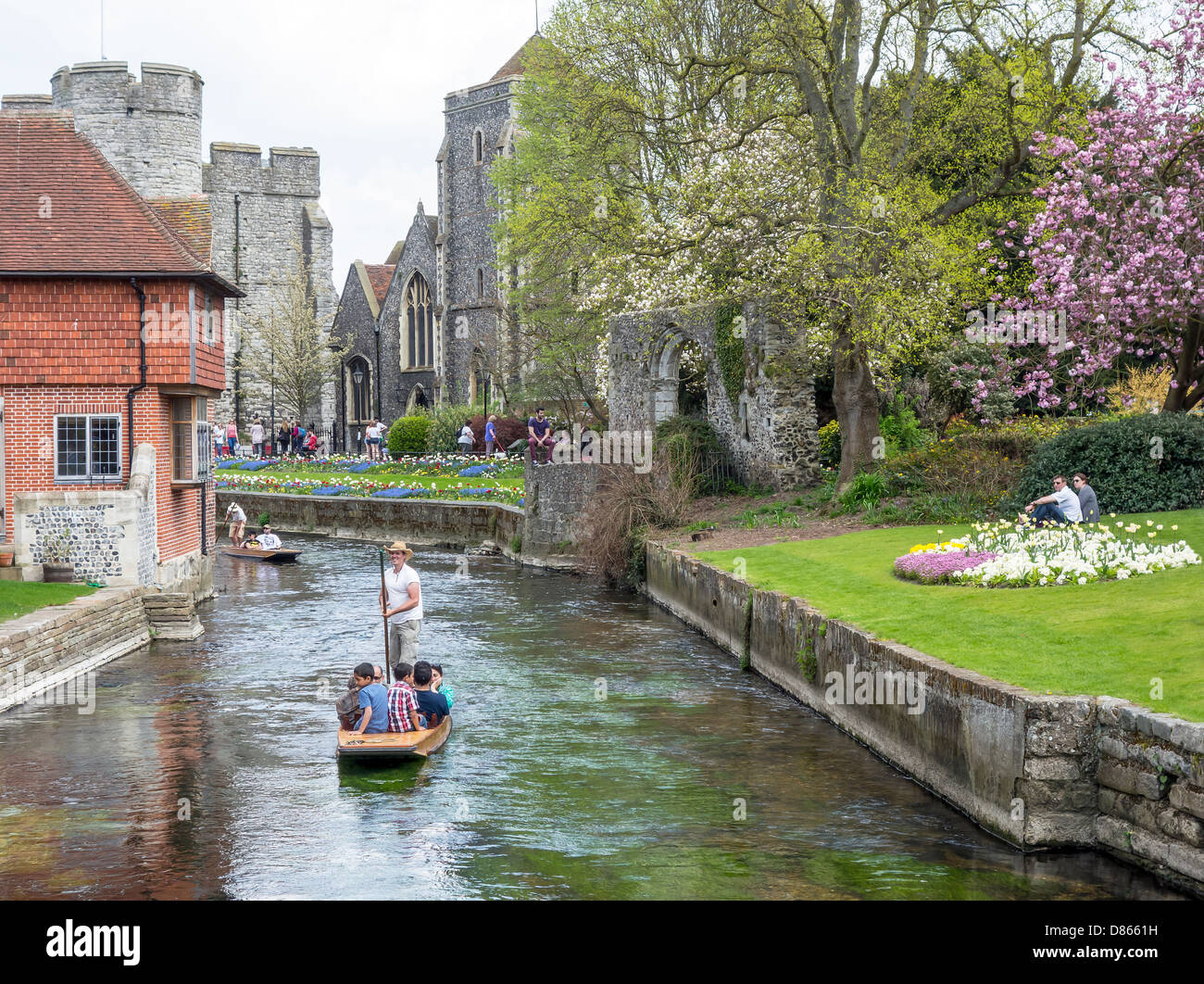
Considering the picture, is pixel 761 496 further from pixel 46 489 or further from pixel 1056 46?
pixel 46 489

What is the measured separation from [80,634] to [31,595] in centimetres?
159

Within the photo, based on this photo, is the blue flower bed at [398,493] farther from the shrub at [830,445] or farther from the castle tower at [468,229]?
the castle tower at [468,229]

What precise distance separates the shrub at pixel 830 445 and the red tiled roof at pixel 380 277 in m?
42.9

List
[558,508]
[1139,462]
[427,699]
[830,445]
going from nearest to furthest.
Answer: [427,699]
[1139,462]
[830,445]
[558,508]

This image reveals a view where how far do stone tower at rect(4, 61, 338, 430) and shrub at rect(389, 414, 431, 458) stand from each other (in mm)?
11221

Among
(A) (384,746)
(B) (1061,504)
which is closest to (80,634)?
(A) (384,746)

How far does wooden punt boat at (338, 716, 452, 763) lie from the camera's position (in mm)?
11977

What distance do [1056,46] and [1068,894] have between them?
2186 cm

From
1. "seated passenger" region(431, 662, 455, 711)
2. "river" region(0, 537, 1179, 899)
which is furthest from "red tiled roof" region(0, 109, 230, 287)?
"seated passenger" region(431, 662, 455, 711)

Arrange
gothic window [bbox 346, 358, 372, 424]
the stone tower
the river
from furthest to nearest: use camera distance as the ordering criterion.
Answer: gothic window [bbox 346, 358, 372, 424] → the stone tower → the river

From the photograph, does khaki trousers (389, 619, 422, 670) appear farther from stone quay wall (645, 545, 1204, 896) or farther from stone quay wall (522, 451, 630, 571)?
stone quay wall (522, 451, 630, 571)

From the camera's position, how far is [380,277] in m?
69.2

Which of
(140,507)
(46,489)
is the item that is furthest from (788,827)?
(46,489)

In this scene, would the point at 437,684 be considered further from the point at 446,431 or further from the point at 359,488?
the point at 446,431
